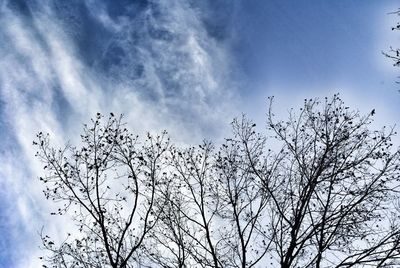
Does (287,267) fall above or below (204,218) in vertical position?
below

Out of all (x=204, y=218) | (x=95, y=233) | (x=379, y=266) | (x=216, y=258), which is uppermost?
(x=204, y=218)

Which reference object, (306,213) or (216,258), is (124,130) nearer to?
(216,258)

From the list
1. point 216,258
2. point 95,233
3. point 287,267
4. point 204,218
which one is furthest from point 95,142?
point 287,267

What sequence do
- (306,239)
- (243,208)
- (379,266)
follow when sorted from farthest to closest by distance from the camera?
(243,208)
(306,239)
(379,266)

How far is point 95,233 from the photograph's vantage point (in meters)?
10.7

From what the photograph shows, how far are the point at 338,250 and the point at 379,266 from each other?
1398 mm

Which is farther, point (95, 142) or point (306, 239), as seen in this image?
point (95, 142)

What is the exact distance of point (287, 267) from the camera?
968 cm

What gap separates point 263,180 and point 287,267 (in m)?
3.09

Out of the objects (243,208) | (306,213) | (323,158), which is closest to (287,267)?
(306,213)

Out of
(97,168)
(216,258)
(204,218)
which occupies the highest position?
(97,168)

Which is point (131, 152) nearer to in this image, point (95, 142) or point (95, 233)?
point (95, 142)

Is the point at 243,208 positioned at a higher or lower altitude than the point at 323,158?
lower

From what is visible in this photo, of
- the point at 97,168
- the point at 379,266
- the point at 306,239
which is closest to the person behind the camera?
the point at 379,266
